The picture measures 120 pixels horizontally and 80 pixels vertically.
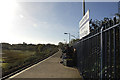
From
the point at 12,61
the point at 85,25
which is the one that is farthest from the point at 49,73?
the point at 12,61

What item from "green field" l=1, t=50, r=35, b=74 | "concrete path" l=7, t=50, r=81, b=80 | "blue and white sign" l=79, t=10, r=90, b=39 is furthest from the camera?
"green field" l=1, t=50, r=35, b=74

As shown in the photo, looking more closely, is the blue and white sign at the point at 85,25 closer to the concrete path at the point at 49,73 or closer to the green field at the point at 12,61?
the concrete path at the point at 49,73

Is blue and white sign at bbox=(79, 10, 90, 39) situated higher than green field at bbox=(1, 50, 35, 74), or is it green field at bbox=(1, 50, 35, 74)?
blue and white sign at bbox=(79, 10, 90, 39)

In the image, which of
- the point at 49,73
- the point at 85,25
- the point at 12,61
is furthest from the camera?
the point at 12,61

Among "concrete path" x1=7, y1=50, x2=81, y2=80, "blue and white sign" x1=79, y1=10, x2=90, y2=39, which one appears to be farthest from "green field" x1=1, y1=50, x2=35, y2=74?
"blue and white sign" x1=79, y1=10, x2=90, y2=39

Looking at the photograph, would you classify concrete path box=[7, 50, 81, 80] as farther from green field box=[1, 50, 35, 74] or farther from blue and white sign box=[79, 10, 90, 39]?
blue and white sign box=[79, 10, 90, 39]

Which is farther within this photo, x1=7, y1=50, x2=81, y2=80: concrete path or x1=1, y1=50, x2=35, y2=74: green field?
x1=1, y1=50, x2=35, y2=74: green field

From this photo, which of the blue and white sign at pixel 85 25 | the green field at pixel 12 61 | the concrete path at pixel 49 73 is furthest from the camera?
the green field at pixel 12 61

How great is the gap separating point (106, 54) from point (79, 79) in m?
3.88

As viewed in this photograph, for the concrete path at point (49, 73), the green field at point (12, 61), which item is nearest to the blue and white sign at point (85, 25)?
the concrete path at point (49, 73)

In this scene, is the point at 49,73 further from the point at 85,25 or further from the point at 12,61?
the point at 12,61

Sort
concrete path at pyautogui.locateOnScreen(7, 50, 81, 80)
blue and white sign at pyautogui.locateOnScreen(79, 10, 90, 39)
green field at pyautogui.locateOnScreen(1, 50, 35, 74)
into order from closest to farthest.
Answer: blue and white sign at pyautogui.locateOnScreen(79, 10, 90, 39), concrete path at pyautogui.locateOnScreen(7, 50, 81, 80), green field at pyautogui.locateOnScreen(1, 50, 35, 74)

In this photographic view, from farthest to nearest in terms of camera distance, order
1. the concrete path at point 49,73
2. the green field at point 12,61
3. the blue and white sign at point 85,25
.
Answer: the green field at point 12,61
the concrete path at point 49,73
the blue and white sign at point 85,25

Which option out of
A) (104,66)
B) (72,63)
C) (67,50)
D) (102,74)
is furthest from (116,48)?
(67,50)
